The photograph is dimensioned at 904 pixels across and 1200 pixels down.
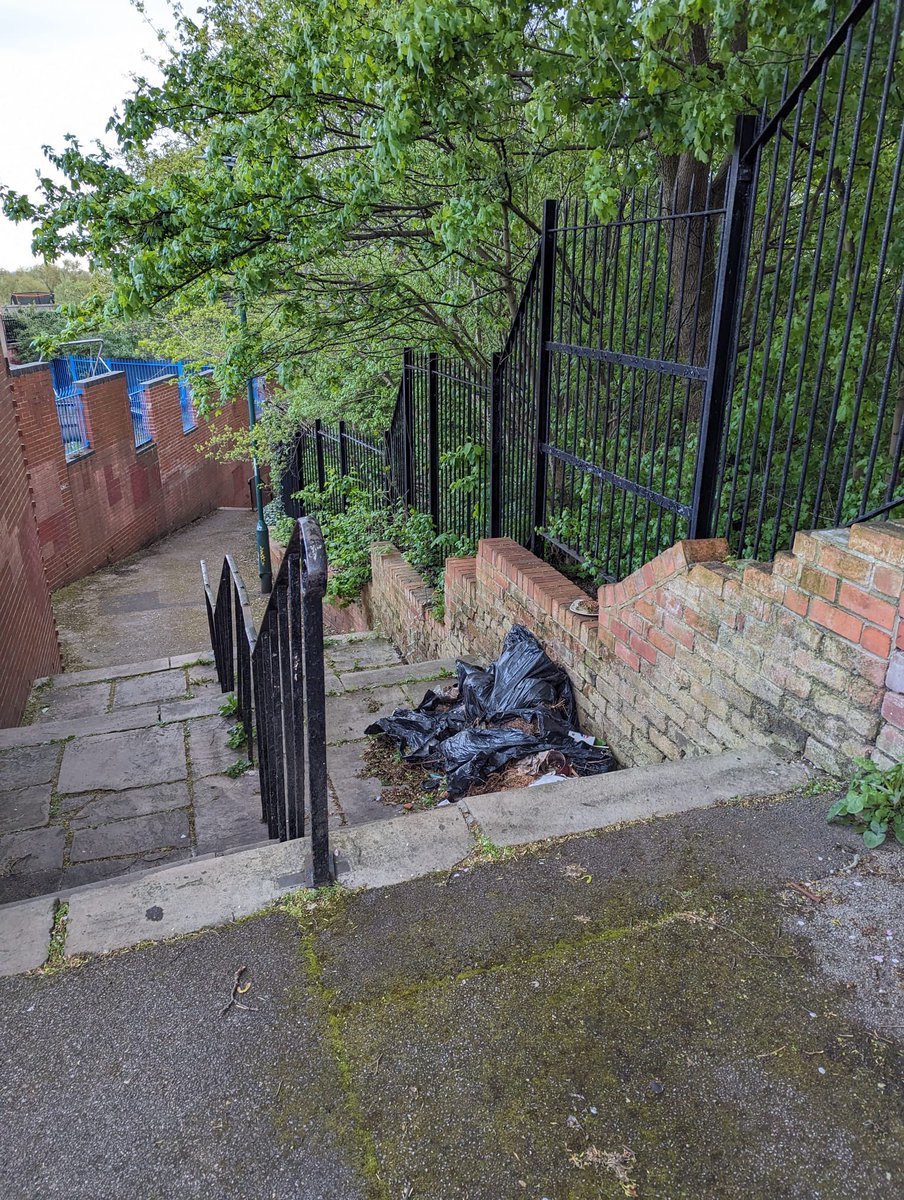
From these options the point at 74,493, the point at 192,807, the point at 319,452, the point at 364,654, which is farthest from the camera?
the point at 74,493

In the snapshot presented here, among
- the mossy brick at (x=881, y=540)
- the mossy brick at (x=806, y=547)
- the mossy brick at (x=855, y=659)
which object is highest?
the mossy brick at (x=881, y=540)

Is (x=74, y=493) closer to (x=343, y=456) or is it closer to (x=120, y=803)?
(x=343, y=456)

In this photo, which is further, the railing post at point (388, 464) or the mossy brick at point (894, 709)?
the railing post at point (388, 464)

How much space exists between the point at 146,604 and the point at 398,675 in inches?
340

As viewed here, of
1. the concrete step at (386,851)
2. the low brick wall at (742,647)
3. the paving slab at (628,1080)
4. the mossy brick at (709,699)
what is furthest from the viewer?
the mossy brick at (709,699)

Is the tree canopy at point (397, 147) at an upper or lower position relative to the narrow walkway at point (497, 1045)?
upper

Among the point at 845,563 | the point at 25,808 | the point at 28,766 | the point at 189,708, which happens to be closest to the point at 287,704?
the point at 845,563

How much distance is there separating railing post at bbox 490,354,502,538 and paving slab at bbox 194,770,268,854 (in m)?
2.54

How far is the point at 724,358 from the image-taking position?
329 cm

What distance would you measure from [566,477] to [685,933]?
3861 millimetres

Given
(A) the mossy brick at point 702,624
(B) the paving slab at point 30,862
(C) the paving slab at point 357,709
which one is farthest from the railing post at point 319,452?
(A) the mossy brick at point 702,624

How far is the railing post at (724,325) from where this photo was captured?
122 inches

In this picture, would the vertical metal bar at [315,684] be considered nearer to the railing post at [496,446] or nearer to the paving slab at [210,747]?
the paving slab at [210,747]

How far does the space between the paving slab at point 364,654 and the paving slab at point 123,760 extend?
6.10ft
